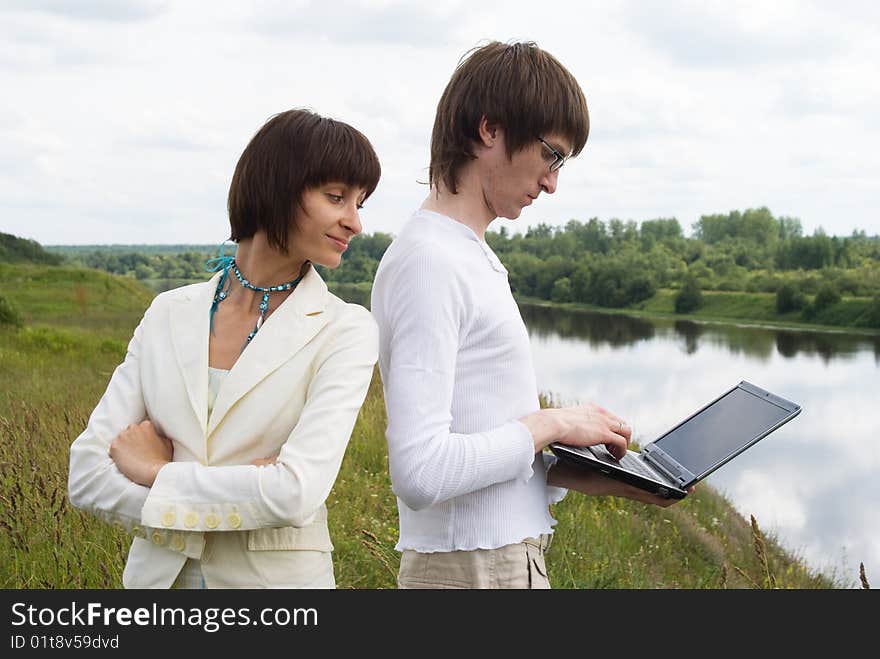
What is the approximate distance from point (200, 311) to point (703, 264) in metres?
78.0

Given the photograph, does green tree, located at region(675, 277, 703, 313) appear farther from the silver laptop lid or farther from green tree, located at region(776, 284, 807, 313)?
the silver laptop lid

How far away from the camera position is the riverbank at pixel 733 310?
55.2m

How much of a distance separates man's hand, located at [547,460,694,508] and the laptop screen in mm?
148

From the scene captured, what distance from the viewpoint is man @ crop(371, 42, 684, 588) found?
5.57ft

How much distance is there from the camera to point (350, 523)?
16.3 feet

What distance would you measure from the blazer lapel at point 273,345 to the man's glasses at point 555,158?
563mm

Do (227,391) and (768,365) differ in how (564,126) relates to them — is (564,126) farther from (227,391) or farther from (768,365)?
(768,365)

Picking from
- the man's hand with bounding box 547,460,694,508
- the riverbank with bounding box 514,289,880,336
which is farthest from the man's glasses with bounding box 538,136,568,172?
the riverbank with bounding box 514,289,880,336

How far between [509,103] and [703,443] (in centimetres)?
99

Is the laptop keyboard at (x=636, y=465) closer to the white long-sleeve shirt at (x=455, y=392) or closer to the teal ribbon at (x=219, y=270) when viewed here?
the white long-sleeve shirt at (x=455, y=392)

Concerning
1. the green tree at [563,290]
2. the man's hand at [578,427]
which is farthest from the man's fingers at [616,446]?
the green tree at [563,290]

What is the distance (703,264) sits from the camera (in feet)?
250

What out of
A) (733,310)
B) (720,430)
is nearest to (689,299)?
(733,310)
